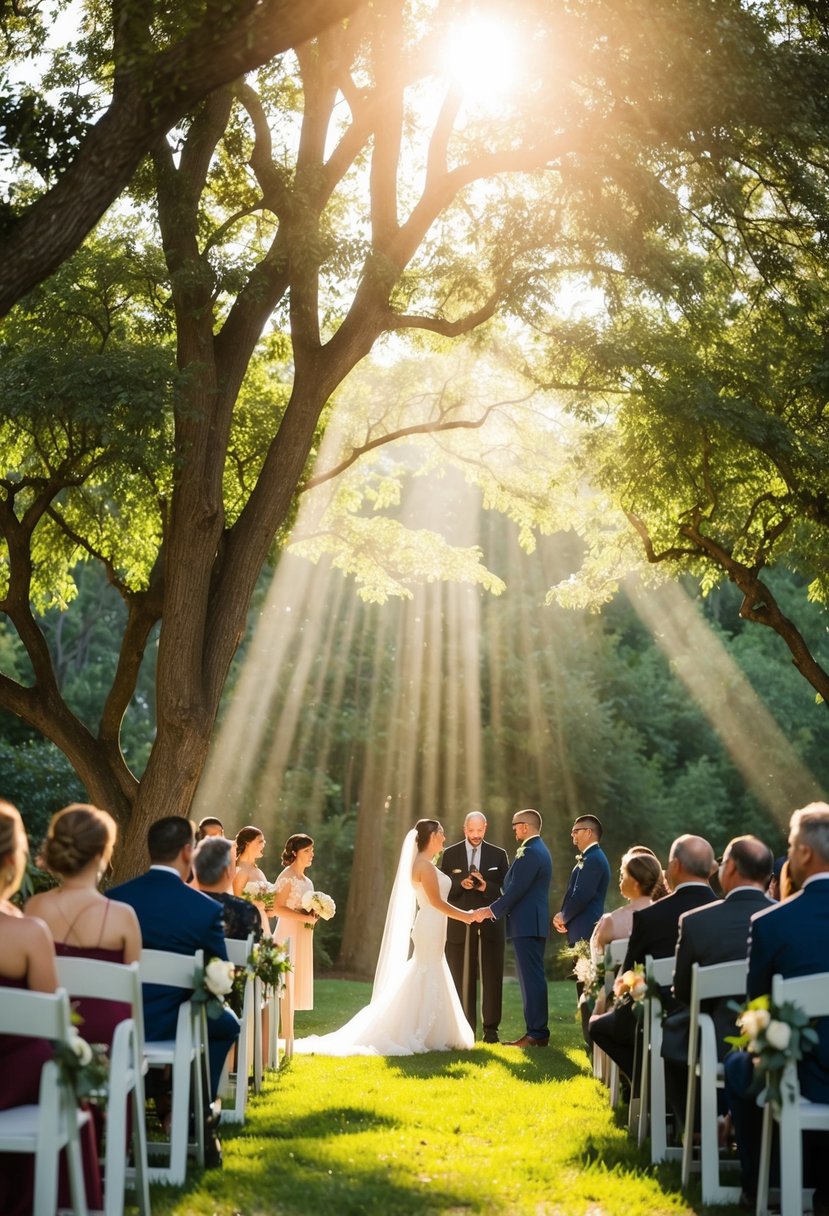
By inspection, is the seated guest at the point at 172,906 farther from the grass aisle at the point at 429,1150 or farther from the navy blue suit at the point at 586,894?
the navy blue suit at the point at 586,894

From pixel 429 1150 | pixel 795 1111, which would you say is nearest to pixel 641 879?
pixel 429 1150

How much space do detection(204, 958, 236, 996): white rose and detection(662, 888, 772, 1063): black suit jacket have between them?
2.18 meters

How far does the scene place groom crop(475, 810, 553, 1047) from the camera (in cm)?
1307

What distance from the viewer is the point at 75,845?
5617 millimetres

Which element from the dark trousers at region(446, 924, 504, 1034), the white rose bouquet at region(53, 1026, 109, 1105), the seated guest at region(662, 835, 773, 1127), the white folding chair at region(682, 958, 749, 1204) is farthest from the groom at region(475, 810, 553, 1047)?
the white rose bouquet at region(53, 1026, 109, 1105)

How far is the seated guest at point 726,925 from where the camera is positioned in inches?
257

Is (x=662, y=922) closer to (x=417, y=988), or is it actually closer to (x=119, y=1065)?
(x=119, y=1065)

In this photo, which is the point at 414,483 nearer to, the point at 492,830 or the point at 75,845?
the point at 492,830

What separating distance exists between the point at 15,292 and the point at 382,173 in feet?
24.1

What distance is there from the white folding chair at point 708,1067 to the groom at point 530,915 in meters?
6.58

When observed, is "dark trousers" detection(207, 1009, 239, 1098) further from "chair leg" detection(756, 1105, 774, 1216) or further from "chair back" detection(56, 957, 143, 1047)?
"chair leg" detection(756, 1105, 774, 1216)

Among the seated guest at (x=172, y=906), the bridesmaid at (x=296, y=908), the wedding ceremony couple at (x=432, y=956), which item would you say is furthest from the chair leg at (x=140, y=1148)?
the wedding ceremony couple at (x=432, y=956)

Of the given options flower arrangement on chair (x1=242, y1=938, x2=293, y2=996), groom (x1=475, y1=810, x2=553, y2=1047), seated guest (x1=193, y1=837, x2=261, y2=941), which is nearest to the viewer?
seated guest (x1=193, y1=837, x2=261, y2=941)

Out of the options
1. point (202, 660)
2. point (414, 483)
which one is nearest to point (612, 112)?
point (202, 660)
